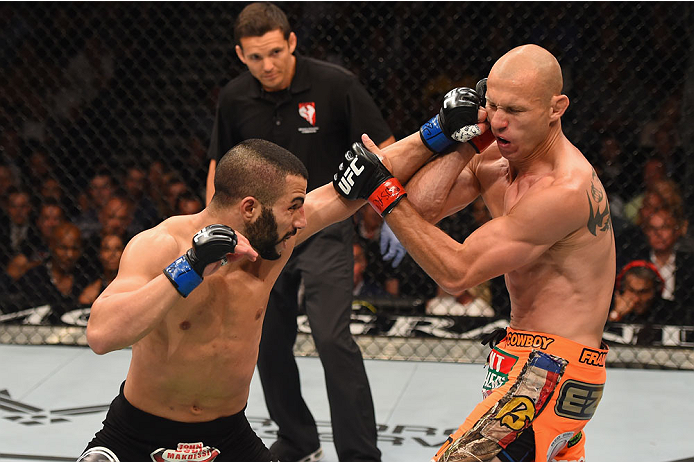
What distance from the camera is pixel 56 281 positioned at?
4.69 metres

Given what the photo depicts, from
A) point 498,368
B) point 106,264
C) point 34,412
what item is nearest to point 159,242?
point 498,368

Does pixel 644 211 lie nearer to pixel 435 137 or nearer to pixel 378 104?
pixel 378 104

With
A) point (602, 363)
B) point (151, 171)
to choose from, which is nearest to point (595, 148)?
point (151, 171)

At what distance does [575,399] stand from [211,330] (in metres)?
0.85

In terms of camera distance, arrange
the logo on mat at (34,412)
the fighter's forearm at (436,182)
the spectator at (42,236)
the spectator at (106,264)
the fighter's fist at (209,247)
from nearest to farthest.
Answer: the fighter's fist at (209,247)
the fighter's forearm at (436,182)
the logo on mat at (34,412)
the spectator at (106,264)
the spectator at (42,236)

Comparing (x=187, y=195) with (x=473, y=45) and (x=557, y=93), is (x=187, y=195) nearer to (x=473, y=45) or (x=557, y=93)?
(x=473, y=45)

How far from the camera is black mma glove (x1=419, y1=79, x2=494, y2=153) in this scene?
2.16 m

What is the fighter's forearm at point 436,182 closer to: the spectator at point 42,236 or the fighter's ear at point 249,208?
the fighter's ear at point 249,208

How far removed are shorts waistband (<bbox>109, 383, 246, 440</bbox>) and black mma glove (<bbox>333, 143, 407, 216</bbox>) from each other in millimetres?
641

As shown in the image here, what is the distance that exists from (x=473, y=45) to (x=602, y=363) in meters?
2.89

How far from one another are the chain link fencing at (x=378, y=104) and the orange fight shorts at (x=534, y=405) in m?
2.21

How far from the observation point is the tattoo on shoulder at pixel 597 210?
2064 millimetres

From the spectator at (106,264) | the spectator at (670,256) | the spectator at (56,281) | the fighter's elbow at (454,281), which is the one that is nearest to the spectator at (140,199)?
the spectator at (106,264)

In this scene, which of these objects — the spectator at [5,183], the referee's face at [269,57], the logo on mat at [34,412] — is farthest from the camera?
the spectator at [5,183]
